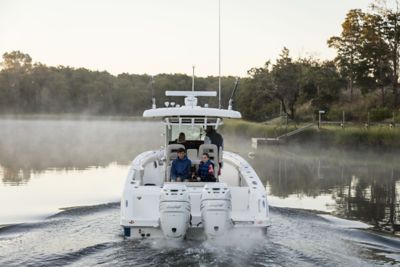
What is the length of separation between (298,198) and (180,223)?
850cm

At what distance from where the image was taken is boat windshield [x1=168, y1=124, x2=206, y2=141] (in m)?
13.7

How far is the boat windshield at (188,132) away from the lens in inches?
539

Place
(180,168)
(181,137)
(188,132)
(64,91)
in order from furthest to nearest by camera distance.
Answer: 1. (64,91)
2. (188,132)
3. (181,137)
4. (180,168)

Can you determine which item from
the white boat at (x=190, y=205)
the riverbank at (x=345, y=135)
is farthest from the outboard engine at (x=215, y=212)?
the riverbank at (x=345, y=135)

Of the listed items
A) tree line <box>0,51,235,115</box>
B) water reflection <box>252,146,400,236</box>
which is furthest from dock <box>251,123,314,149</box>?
tree line <box>0,51,235,115</box>

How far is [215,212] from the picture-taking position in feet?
30.7

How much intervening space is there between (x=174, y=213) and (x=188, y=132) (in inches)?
188

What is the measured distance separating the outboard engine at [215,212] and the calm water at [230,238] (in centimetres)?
29

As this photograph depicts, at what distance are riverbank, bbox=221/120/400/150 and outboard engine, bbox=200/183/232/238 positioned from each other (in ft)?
72.9

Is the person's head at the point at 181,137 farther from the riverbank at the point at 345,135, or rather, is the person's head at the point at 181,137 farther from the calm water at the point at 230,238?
→ the riverbank at the point at 345,135

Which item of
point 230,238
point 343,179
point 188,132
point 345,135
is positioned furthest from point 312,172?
point 230,238

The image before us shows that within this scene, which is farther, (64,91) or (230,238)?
(64,91)

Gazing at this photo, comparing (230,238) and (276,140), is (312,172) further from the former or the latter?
(230,238)

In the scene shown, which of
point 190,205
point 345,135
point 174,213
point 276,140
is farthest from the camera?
point 276,140
